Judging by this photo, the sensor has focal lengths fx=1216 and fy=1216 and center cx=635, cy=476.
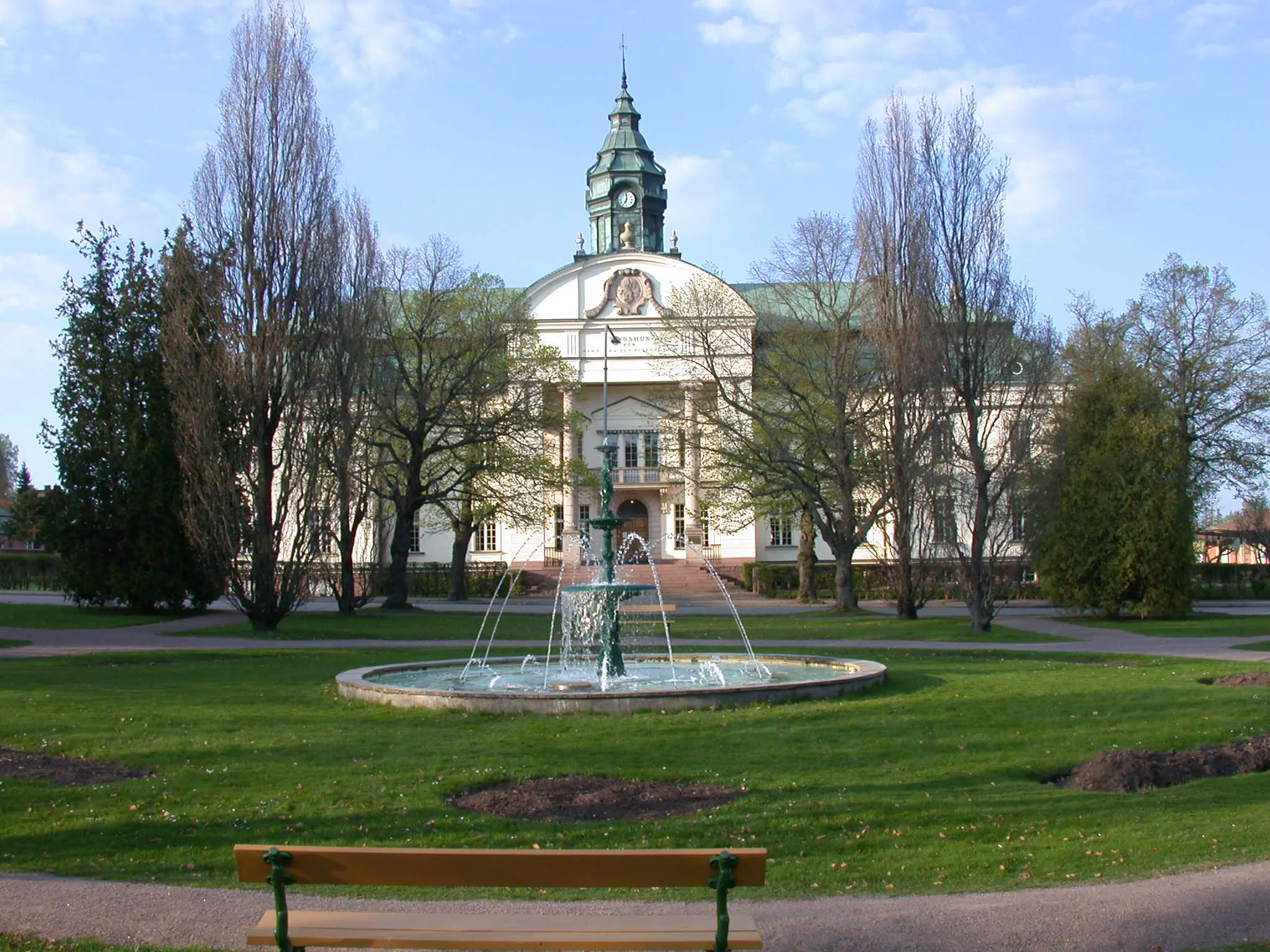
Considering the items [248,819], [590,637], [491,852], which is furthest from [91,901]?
[590,637]

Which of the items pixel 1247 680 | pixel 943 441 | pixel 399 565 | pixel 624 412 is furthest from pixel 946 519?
pixel 624 412

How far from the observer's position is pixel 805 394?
36062 mm

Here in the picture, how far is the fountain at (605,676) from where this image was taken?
44.2 ft

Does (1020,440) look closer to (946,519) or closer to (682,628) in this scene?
(946,519)

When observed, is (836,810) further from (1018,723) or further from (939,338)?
(939,338)

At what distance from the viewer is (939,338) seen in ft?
89.8

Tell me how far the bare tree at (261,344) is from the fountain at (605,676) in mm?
6329

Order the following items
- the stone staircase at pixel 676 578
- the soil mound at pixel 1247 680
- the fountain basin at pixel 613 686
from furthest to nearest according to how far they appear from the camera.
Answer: the stone staircase at pixel 676 578
the soil mound at pixel 1247 680
the fountain basin at pixel 613 686

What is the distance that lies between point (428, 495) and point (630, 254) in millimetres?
20174

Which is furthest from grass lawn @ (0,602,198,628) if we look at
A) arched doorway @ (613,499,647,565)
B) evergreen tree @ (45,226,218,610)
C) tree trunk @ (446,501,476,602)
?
arched doorway @ (613,499,647,565)

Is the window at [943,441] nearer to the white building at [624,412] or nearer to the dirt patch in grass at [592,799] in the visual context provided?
the dirt patch in grass at [592,799]

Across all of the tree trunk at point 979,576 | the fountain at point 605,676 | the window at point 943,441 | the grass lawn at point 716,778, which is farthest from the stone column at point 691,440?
the grass lawn at point 716,778

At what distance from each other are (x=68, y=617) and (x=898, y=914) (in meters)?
29.5

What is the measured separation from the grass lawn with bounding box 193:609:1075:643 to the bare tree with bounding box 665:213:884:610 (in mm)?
3548
